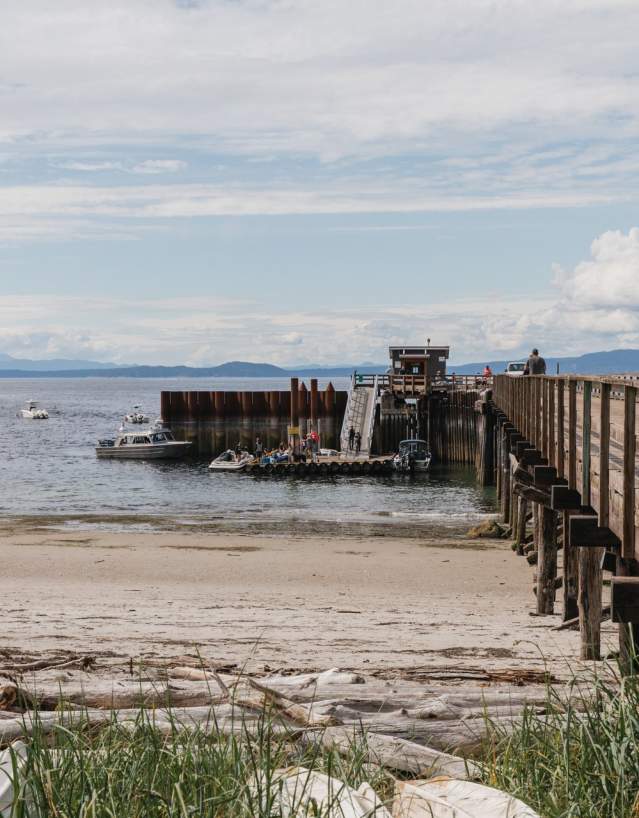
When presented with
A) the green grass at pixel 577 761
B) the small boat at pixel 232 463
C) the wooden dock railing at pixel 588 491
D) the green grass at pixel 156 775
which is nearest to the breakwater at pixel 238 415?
the small boat at pixel 232 463

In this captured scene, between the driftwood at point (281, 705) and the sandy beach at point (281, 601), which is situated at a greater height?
the driftwood at point (281, 705)

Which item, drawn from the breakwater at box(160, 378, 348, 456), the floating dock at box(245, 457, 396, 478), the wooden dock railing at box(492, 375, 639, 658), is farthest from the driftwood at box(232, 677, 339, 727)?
the breakwater at box(160, 378, 348, 456)

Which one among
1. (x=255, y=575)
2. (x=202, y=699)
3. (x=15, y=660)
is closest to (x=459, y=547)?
(x=255, y=575)

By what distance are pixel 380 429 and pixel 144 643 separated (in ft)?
153

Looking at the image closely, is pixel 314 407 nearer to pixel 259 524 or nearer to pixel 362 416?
pixel 362 416

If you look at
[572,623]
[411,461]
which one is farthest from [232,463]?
[572,623]

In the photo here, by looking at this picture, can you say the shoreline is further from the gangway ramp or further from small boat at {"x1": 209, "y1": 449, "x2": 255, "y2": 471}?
the gangway ramp

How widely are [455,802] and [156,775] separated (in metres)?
1.16

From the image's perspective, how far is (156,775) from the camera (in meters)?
3.79

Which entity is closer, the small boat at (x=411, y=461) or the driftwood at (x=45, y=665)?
the driftwood at (x=45, y=665)

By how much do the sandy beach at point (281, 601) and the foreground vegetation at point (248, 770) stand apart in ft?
16.1

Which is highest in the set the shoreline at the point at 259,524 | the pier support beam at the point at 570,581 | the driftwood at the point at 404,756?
the driftwood at the point at 404,756

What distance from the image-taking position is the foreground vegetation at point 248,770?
352 cm

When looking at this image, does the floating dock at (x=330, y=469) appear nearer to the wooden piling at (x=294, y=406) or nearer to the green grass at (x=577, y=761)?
the wooden piling at (x=294, y=406)
